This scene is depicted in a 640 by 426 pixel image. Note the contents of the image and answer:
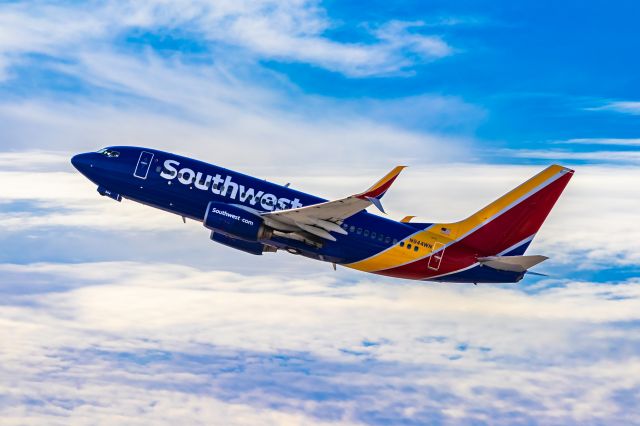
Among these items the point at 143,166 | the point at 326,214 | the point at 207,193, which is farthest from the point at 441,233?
the point at 143,166

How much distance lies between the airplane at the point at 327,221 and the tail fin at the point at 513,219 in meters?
0.07

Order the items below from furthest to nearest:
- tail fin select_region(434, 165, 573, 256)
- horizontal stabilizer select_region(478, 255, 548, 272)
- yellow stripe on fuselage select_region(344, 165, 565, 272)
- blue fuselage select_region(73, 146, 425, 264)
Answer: tail fin select_region(434, 165, 573, 256)
yellow stripe on fuselage select_region(344, 165, 565, 272)
blue fuselage select_region(73, 146, 425, 264)
horizontal stabilizer select_region(478, 255, 548, 272)

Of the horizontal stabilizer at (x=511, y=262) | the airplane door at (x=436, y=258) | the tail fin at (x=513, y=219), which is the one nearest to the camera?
the horizontal stabilizer at (x=511, y=262)

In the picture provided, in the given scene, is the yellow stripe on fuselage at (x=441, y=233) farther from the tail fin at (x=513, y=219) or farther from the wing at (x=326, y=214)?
the wing at (x=326, y=214)

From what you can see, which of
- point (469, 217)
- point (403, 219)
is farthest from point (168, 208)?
point (469, 217)

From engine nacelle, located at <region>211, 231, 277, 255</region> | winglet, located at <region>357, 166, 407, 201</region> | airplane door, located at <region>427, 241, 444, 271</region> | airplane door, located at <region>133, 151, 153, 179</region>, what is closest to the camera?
winglet, located at <region>357, 166, 407, 201</region>

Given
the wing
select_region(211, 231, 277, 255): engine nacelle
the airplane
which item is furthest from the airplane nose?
the wing

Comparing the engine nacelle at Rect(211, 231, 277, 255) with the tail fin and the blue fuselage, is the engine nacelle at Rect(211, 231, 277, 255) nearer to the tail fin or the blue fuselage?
the blue fuselage

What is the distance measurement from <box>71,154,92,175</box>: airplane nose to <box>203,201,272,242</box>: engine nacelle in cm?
1063

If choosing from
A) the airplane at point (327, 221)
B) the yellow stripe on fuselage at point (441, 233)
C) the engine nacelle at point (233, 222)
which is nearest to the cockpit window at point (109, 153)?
the airplane at point (327, 221)

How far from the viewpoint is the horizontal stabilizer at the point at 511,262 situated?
62.9m

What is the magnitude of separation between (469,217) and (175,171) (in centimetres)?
2221

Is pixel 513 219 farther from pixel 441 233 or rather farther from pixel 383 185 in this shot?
pixel 383 185

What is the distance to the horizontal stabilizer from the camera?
62.9 m
